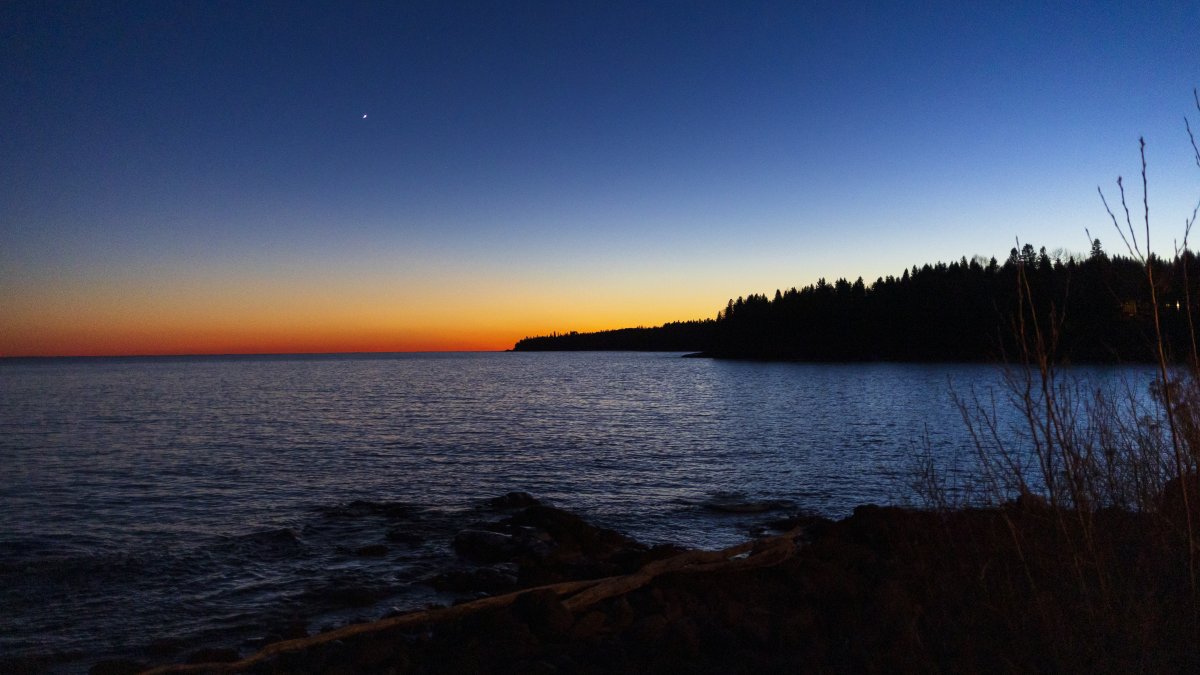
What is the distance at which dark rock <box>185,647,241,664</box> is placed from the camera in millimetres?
7820

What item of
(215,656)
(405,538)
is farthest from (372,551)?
(215,656)

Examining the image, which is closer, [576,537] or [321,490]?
[576,537]

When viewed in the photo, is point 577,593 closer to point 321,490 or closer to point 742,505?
point 742,505

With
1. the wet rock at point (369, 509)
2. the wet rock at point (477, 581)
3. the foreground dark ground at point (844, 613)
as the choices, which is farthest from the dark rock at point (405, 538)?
the foreground dark ground at point (844, 613)

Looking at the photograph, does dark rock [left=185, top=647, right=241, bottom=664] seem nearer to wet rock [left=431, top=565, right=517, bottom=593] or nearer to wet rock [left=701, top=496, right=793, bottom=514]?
wet rock [left=431, top=565, right=517, bottom=593]

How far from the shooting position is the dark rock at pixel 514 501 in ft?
56.5

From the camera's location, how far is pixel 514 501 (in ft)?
57.0

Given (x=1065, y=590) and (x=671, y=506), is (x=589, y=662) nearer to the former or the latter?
(x=1065, y=590)

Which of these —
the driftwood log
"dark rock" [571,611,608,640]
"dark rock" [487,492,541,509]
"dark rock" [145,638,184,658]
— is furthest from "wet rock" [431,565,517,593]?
"dark rock" [487,492,541,509]

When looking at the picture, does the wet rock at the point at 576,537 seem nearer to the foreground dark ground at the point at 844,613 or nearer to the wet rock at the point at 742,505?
the foreground dark ground at the point at 844,613

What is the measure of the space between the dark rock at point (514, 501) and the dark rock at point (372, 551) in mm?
4161

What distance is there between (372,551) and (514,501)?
467 cm

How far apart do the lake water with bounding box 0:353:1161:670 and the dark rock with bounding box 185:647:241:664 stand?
938 millimetres

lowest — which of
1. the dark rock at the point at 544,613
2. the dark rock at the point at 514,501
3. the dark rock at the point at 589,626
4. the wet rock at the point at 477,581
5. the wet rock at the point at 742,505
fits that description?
the wet rock at the point at 742,505
